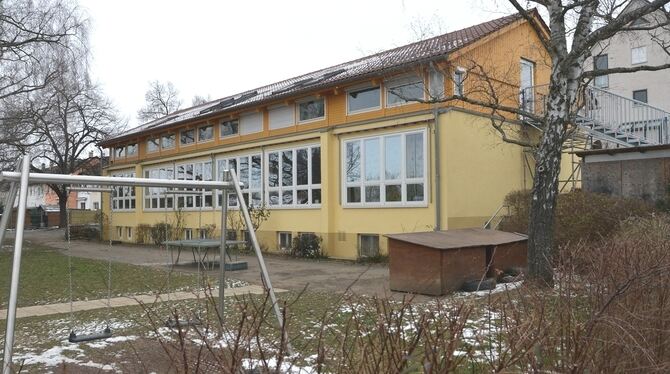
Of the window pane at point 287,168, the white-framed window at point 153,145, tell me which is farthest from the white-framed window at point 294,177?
the white-framed window at point 153,145

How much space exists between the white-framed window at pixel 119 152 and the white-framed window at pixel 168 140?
462cm

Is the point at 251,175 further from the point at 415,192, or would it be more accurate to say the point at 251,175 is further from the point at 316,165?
the point at 415,192

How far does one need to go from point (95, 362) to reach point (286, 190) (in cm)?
1374

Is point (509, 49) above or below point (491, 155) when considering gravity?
above

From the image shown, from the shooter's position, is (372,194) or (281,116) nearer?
(372,194)

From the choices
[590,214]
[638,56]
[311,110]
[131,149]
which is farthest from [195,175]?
[638,56]

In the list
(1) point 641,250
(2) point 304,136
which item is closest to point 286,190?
(2) point 304,136

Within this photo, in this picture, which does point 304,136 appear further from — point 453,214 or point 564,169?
point 564,169

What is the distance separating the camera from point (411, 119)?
15227 millimetres

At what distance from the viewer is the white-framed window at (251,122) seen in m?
20.2

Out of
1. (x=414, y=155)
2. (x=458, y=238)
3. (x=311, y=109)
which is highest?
(x=311, y=109)

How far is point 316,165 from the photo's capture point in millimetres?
17844

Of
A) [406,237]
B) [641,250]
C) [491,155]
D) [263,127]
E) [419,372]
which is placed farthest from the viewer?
[263,127]

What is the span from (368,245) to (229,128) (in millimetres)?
8330
